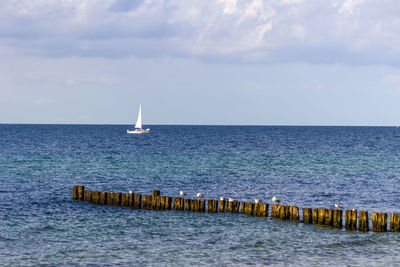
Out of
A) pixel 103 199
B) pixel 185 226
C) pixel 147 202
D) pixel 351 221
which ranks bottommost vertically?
pixel 185 226

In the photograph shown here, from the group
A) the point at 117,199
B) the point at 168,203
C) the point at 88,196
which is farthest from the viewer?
the point at 88,196

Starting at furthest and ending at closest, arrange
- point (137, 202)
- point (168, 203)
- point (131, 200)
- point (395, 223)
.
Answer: point (131, 200) → point (137, 202) → point (168, 203) → point (395, 223)

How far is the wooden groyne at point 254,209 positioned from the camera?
2803 cm

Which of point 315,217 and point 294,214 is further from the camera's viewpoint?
point 294,214

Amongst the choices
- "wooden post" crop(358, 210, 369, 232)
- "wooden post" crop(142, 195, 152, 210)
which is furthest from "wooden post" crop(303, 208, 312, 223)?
"wooden post" crop(142, 195, 152, 210)

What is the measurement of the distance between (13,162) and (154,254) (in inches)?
1899

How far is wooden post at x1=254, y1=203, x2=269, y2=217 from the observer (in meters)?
31.2

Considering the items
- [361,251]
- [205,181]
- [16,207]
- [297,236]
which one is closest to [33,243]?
[16,207]

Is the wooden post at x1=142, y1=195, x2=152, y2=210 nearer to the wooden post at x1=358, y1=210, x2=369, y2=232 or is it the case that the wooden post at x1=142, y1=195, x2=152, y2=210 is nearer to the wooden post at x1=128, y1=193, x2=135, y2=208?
the wooden post at x1=128, y1=193, x2=135, y2=208

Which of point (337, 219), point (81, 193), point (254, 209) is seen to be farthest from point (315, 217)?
point (81, 193)

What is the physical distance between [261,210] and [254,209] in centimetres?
58

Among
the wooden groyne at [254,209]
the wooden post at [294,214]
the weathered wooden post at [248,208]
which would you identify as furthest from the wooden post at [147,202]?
the wooden post at [294,214]

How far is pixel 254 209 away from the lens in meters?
31.8

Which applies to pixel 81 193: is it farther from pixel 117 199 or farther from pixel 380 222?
pixel 380 222
